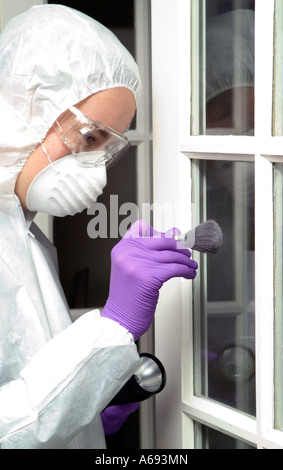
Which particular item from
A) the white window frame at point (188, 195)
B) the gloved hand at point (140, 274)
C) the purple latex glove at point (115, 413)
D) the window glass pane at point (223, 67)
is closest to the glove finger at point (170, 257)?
the gloved hand at point (140, 274)

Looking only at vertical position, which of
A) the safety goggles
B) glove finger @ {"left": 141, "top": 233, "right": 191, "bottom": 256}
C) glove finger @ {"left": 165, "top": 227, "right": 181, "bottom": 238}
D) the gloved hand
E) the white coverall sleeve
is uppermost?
the safety goggles

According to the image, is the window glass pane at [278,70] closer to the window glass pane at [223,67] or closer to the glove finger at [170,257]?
the window glass pane at [223,67]

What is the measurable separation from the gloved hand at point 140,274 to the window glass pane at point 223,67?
0.74 feet

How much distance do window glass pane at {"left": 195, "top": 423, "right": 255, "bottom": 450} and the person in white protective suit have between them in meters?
0.21

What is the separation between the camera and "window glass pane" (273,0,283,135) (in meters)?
0.96

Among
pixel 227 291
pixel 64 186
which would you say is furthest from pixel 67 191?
pixel 227 291

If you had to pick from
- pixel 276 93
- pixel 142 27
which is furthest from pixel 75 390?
pixel 142 27

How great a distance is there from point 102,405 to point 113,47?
61 centimetres

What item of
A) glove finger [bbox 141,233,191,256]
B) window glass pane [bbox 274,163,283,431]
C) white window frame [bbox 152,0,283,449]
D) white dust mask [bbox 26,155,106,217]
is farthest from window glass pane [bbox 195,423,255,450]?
white dust mask [bbox 26,155,106,217]

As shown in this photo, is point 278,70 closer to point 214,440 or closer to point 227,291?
point 227,291

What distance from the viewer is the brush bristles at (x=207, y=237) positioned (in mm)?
1075

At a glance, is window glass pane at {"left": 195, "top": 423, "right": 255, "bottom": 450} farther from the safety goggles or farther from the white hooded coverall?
the safety goggles

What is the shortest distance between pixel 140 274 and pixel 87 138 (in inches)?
10.1

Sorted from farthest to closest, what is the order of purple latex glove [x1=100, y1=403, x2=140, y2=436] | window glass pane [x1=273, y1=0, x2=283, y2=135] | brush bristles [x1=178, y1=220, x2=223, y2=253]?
1. purple latex glove [x1=100, y1=403, x2=140, y2=436]
2. brush bristles [x1=178, y1=220, x2=223, y2=253]
3. window glass pane [x1=273, y1=0, x2=283, y2=135]
